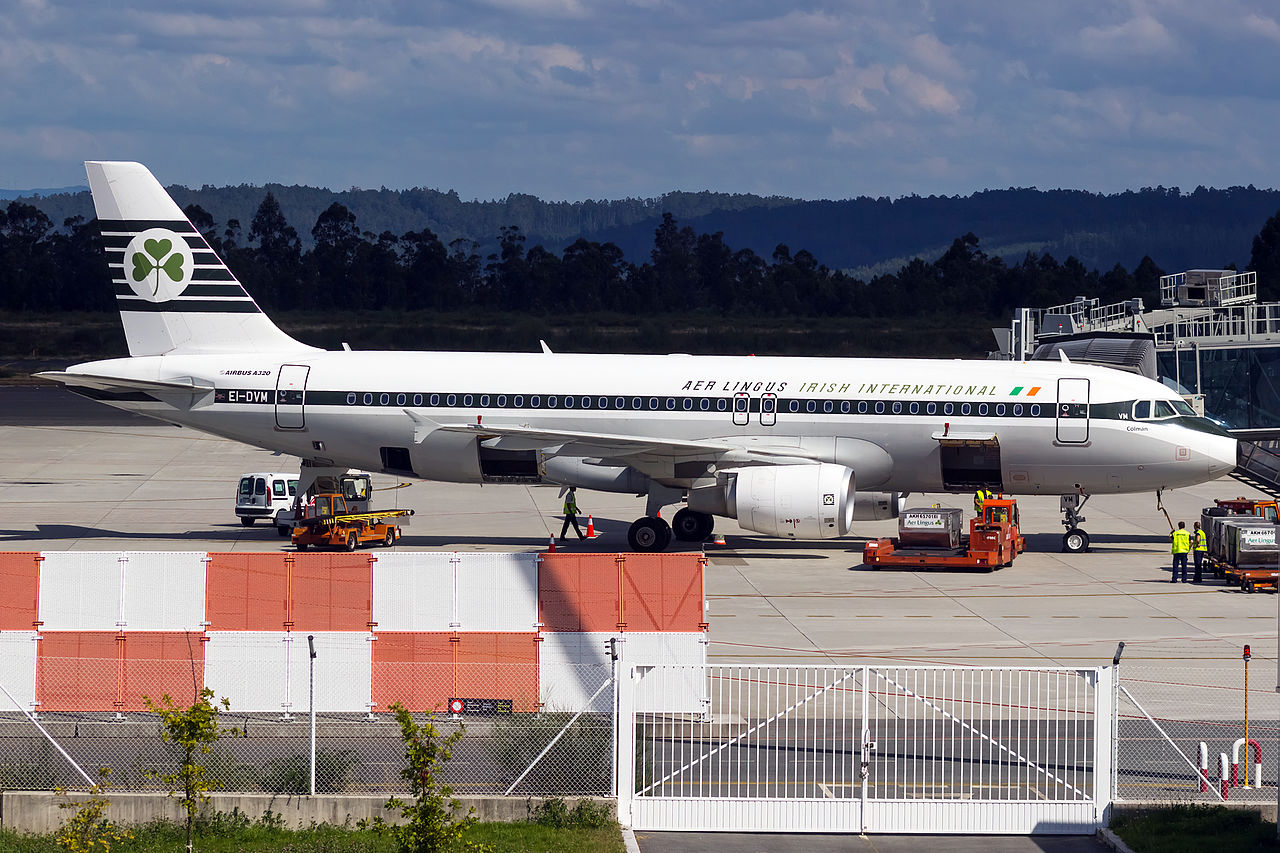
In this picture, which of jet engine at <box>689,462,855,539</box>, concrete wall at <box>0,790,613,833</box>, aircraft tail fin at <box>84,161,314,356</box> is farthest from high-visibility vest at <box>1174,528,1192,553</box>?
aircraft tail fin at <box>84,161,314,356</box>

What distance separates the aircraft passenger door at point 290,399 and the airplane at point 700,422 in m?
Result: 0.05

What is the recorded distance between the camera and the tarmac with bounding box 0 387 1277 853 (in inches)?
976

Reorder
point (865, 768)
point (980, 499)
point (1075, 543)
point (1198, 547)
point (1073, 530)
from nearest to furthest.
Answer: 1. point (865, 768)
2. point (1198, 547)
3. point (1075, 543)
4. point (1073, 530)
5. point (980, 499)

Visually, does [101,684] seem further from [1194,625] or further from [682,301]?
[682,301]

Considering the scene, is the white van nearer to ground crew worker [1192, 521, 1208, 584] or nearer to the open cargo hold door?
the open cargo hold door

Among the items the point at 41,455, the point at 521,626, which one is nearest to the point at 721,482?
the point at 521,626

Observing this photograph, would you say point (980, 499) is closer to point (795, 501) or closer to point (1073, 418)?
point (1073, 418)

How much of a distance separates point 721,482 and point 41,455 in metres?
33.1

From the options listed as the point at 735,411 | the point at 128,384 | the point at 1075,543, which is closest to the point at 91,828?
the point at 735,411

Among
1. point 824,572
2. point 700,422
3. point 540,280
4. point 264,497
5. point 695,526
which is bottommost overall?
point 824,572

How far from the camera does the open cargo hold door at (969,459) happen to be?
34469 mm

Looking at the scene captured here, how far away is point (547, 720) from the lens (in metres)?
17.1

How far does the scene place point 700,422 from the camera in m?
34.9

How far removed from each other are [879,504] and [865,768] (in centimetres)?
1969
